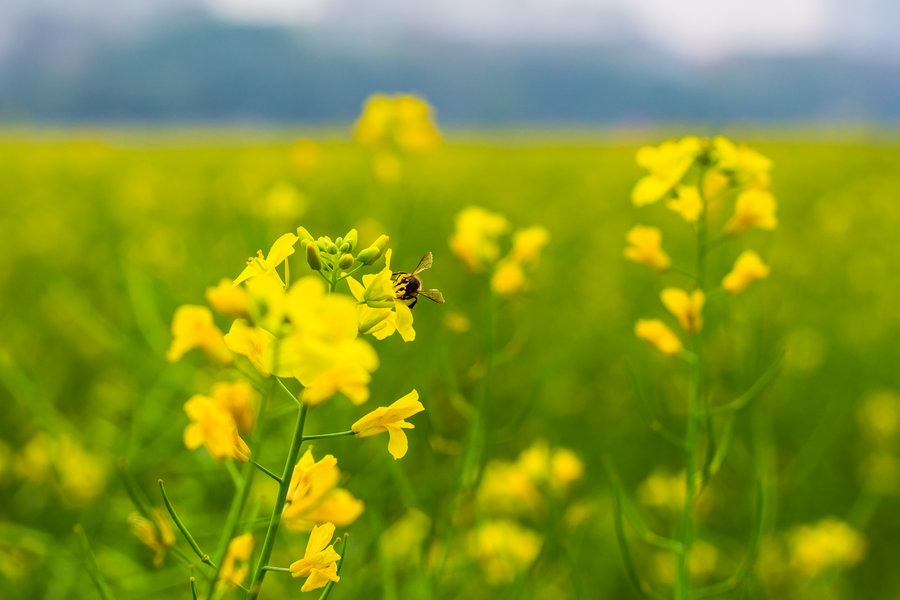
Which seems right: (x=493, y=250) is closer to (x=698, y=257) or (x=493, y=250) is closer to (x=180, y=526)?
(x=698, y=257)

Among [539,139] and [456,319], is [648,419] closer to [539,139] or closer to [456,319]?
[456,319]

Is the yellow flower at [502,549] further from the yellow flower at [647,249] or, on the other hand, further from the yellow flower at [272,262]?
the yellow flower at [272,262]

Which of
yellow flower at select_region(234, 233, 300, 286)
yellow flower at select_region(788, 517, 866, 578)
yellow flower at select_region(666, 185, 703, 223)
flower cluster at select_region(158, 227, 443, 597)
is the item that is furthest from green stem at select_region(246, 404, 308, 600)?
yellow flower at select_region(788, 517, 866, 578)

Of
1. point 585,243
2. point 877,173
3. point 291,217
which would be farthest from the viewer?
point 877,173

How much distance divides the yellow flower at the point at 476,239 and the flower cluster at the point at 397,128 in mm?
777

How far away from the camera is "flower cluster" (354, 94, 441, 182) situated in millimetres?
2105

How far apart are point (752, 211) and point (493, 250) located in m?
0.51

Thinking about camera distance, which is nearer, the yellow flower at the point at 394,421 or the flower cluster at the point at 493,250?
the yellow flower at the point at 394,421

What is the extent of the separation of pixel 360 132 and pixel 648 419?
1413mm

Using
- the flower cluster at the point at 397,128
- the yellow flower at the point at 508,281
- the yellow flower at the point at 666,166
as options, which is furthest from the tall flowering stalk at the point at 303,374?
the flower cluster at the point at 397,128

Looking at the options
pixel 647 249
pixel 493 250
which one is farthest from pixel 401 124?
pixel 647 249

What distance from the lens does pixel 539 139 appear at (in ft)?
42.8

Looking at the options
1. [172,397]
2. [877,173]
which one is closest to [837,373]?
[172,397]

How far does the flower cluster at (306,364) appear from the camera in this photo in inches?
18.9
